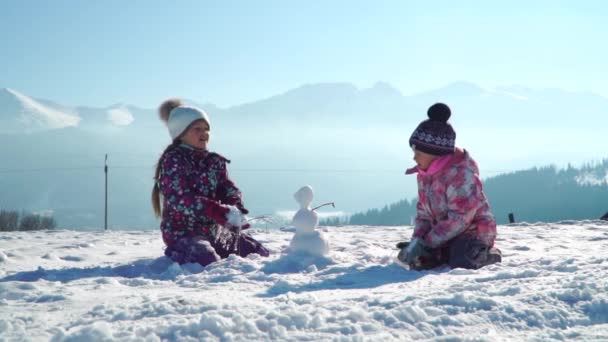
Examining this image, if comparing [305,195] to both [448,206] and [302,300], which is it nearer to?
[448,206]

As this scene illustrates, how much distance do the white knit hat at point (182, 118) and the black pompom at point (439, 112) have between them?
1847 mm

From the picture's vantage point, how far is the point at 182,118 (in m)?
4.47

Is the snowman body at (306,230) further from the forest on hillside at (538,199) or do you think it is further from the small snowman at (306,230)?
the forest on hillside at (538,199)

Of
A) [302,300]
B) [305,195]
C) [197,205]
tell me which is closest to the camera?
[302,300]

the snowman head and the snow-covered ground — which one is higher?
the snowman head

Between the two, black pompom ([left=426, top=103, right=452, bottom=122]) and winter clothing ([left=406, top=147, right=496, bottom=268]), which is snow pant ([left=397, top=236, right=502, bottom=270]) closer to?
winter clothing ([left=406, top=147, right=496, bottom=268])

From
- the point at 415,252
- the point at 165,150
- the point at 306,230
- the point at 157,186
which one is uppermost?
the point at 165,150

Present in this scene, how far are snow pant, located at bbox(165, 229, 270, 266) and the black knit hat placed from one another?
165 cm

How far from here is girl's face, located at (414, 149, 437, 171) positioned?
4094 mm

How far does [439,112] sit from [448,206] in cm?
72

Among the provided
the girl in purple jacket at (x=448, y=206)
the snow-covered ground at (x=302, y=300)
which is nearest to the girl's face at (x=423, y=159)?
the girl in purple jacket at (x=448, y=206)

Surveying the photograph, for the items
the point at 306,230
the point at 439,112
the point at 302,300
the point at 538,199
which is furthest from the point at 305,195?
the point at 538,199

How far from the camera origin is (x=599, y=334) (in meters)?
2.00

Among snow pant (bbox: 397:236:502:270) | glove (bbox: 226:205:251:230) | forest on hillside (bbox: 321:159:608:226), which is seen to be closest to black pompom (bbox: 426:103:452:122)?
snow pant (bbox: 397:236:502:270)
